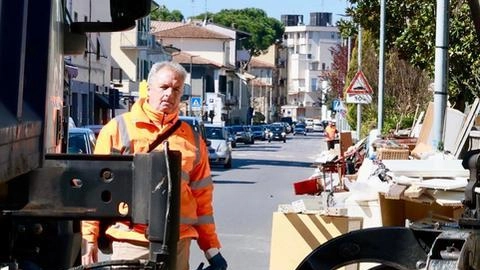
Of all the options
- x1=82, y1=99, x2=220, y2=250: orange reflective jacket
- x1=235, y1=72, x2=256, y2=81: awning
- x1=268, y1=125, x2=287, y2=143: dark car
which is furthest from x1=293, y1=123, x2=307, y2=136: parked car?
x1=82, y1=99, x2=220, y2=250: orange reflective jacket

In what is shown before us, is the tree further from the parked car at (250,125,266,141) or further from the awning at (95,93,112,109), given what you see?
the awning at (95,93,112,109)

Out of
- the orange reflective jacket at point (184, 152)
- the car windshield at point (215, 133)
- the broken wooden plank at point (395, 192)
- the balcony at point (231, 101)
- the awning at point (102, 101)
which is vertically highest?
the orange reflective jacket at point (184, 152)

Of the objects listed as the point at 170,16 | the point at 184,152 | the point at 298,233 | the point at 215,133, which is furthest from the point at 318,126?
the point at 184,152

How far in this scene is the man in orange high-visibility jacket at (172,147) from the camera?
6750 mm

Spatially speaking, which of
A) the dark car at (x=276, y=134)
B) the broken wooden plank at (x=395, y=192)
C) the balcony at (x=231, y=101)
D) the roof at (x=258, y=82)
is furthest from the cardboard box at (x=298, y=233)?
the roof at (x=258, y=82)

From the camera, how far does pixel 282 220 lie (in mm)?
9734

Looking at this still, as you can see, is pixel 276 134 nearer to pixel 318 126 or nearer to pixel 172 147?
pixel 318 126

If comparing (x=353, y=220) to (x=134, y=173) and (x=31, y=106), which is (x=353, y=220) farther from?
(x=31, y=106)

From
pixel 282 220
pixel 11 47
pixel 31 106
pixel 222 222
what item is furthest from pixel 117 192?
pixel 222 222

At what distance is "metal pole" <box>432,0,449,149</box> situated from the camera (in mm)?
16359

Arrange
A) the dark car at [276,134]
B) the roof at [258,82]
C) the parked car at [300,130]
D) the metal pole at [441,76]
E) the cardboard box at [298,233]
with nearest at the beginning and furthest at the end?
the cardboard box at [298,233], the metal pole at [441,76], the dark car at [276,134], the parked car at [300,130], the roof at [258,82]

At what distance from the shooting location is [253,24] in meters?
173

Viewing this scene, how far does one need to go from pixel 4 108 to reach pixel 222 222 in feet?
58.3

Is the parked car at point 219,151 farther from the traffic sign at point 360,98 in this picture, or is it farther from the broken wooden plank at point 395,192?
the broken wooden plank at point 395,192
